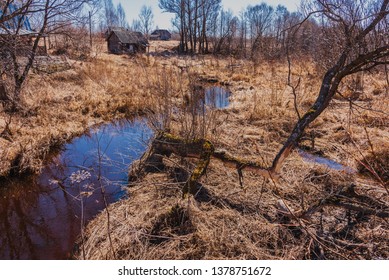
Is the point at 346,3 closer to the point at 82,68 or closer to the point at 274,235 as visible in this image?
the point at 274,235

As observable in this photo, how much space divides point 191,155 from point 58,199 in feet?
7.90

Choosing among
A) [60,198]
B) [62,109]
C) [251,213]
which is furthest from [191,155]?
[62,109]

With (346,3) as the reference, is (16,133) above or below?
below

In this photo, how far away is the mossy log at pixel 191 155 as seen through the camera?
409 centimetres

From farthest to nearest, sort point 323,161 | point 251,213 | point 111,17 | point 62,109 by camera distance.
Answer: point 111,17
point 62,109
point 323,161
point 251,213

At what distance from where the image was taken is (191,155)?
4.62 metres

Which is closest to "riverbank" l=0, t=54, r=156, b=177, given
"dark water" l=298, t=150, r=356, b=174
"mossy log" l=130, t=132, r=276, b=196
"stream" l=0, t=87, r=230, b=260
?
"stream" l=0, t=87, r=230, b=260

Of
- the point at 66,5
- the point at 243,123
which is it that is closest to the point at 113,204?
the point at 243,123

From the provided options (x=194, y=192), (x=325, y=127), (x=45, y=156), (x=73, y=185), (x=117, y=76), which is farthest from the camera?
(x=117, y=76)

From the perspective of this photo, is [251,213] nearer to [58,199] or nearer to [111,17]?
[58,199]

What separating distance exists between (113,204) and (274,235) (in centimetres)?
247

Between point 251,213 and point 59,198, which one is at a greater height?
point 251,213

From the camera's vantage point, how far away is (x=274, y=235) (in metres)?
3.37

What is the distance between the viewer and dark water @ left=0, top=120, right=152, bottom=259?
3652 millimetres
